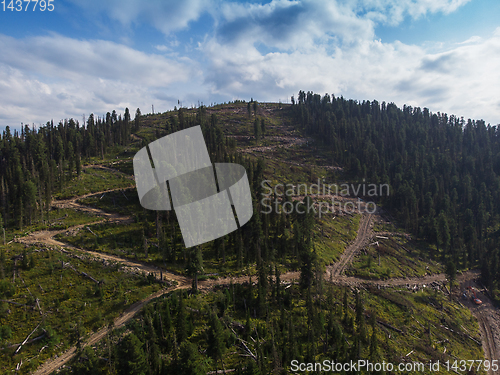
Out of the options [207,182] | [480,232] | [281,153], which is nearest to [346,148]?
[281,153]

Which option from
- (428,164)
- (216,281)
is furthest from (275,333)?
(428,164)

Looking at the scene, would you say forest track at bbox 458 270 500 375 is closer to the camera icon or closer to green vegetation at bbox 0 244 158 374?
A: the camera icon

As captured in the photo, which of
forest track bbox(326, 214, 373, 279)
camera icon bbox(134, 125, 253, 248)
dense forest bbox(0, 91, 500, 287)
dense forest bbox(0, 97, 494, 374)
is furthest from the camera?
dense forest bbox(0, 91, 500, 287)

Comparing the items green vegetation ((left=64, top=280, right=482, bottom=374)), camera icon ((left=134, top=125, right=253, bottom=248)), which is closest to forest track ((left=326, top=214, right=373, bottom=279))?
green vegetation ((left=64, top=280, right=482, bottom=374))

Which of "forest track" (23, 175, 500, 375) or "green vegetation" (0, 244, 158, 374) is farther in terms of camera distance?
"forest track" (23, 175, 500, 375)

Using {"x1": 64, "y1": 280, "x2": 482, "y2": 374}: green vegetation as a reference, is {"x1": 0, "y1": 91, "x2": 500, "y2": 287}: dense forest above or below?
above

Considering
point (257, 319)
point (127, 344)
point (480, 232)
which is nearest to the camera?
point (127, 344)

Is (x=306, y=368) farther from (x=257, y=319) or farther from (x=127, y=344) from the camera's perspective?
(x=127, y=344)

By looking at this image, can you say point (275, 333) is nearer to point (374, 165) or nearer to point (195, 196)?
point (195, 196)

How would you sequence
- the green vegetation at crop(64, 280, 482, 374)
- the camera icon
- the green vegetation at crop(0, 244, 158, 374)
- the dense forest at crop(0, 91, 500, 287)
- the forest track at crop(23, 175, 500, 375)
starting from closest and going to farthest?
the green vegetation at crop(64, 280, 482, 374) → the green vegetation at crop(0, 244, 158, 374) → the forest track at crop(23, 175, 500, 375) → the camera icon → the dense forest at crop(0, 91, 500, 287)

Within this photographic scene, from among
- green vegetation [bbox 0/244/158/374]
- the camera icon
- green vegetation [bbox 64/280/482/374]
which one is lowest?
green vegetation [bbox 64/280/482/374]
